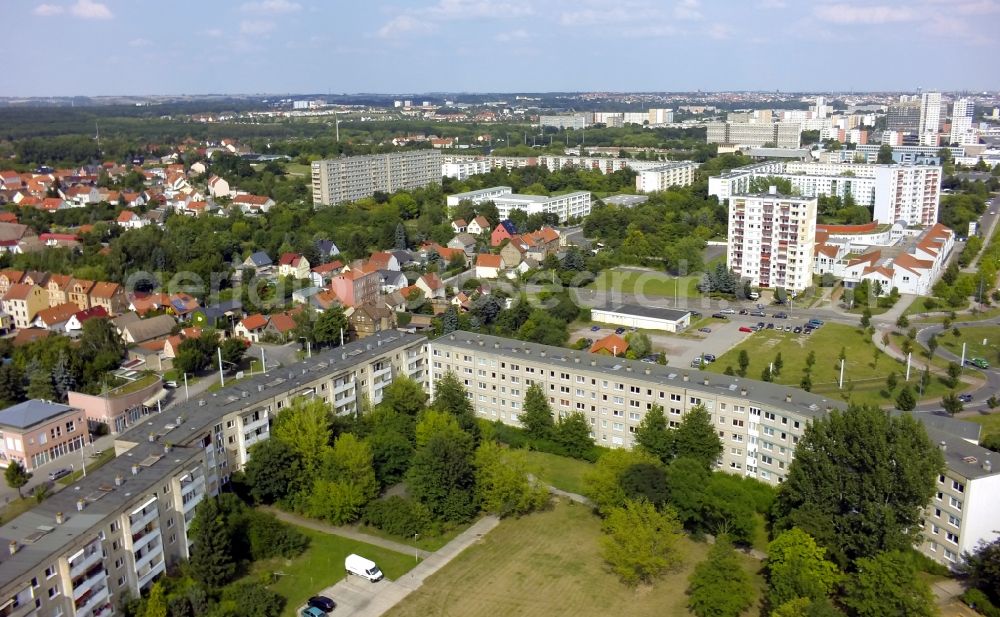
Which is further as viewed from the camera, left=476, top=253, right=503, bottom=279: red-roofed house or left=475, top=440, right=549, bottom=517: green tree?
left=476, top=253, right=503, bottom=279: red-roofed house

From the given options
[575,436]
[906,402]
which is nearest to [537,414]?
[575,436]

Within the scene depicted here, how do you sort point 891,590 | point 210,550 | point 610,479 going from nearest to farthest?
1. point 891,590
2. point 210,550
3. point 610,479

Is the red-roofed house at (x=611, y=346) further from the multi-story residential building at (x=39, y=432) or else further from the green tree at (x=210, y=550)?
the multi-story residential building at (x=39, y=432)

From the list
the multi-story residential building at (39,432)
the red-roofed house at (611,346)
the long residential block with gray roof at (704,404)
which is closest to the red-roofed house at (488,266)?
the red-roofed house at (611,346)

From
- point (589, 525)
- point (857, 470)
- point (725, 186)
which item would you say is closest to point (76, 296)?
point (589, 525)

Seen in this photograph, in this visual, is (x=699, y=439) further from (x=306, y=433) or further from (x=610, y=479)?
(x=306, y=433)

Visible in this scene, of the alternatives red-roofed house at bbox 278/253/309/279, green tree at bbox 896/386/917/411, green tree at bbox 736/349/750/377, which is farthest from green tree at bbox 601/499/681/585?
red-roofed house at bbox 278/253/309/279

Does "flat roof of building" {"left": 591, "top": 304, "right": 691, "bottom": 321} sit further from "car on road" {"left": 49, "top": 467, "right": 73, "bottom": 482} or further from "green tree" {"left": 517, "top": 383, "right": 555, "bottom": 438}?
"car on road" {"left": 49, "top": 467, "right": 73, "bottom": 482}
